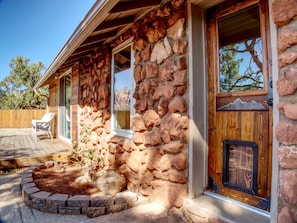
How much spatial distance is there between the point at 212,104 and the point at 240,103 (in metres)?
0.27

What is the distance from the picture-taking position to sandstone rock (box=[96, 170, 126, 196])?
2.56 m

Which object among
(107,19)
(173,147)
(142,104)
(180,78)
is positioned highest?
(107,19)

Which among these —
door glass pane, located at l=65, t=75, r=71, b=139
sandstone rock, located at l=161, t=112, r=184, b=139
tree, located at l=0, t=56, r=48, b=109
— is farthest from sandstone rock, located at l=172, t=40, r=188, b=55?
tree, located at l=0, t=56, r=48, b=109

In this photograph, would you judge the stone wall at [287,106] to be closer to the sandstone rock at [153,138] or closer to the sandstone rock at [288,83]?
the sandstone rock at [288,83]

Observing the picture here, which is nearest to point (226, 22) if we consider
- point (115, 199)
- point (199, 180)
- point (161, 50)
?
point (161, 50)

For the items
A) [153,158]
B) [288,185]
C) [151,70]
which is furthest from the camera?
[151,70]

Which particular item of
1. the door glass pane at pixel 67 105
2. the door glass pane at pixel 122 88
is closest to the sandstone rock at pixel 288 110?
the door glass pane at pixel 122 88

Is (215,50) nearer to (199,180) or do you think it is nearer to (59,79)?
(199,180)

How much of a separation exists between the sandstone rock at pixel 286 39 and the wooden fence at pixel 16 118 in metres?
16.4

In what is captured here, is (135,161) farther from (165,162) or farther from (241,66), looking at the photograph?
(241,66)

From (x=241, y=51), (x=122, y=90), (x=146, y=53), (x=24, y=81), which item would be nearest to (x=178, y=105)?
(x=241, y=51)

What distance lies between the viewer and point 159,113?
2.27 meters

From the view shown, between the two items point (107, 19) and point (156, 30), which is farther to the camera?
point (107, 19)

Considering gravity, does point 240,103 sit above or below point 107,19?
below
